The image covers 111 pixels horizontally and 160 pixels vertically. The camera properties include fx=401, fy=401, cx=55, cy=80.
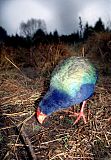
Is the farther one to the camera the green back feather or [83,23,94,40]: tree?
[83,23,94,40]: tree

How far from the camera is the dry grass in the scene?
4.17 m

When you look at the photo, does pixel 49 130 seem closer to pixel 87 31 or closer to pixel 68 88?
pixel 68 88

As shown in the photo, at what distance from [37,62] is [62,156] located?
14.8 ft

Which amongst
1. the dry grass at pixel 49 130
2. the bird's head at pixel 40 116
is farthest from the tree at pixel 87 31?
the bird's head at pixel 40 116

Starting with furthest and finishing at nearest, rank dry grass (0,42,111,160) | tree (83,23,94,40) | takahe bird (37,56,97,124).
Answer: tree (83,23,94,40)
takahe bird (37,56,97,124)
dry grass (0,42,111,160)

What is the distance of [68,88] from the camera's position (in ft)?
15.0

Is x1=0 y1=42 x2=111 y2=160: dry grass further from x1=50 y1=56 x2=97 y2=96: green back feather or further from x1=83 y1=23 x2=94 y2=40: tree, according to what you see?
x1=83 y1=23 x2=94 y2=40: tree

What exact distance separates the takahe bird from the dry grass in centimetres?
21

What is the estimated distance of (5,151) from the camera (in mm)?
4207

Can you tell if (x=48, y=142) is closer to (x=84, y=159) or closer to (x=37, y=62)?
(x=84, y=159)

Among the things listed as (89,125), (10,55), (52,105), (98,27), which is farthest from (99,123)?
(98,27)

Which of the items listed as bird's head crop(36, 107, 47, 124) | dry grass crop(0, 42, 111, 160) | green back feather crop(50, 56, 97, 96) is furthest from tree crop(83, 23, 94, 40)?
bird's head crop(36, 107, 47, 124)

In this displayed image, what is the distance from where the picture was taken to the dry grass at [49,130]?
4.17m

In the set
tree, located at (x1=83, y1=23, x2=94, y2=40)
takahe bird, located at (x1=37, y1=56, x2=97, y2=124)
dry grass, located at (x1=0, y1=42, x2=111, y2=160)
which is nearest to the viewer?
dry grass, located at (x1=0, y1=42, x2=111, y2=160)
